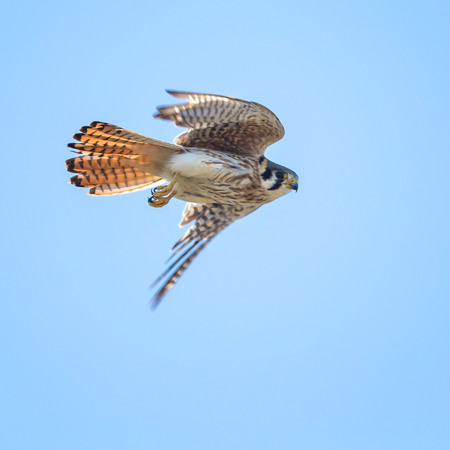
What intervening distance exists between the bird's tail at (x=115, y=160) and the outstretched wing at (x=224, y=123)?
0.34 m

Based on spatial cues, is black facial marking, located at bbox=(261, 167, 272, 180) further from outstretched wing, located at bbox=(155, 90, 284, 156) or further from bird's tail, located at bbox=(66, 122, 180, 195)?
bird's tail, located at bbox=(66, 122, 180, 195)

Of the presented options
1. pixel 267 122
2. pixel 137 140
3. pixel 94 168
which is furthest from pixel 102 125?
pixel 267 122

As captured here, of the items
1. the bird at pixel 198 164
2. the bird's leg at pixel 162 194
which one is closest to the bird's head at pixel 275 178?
the bird at pixel 198 164

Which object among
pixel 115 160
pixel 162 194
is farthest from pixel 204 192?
pixel 115 160

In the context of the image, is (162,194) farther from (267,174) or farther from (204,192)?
(267,174)

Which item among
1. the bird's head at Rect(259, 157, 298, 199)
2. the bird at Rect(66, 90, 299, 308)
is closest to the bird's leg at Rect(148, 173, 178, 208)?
the bird at Rect(66, 90, 299, 308)

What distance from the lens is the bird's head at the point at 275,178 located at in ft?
27.6

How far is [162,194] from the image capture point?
8.17 metres

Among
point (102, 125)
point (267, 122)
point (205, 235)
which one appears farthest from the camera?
point (205, 235)

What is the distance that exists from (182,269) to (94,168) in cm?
136

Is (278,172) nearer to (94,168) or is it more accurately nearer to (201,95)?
(201,95)

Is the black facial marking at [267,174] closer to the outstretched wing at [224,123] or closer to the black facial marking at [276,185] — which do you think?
the black facial marking at [276,185]

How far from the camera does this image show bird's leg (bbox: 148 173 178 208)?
814 cm

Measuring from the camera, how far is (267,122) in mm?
8102
